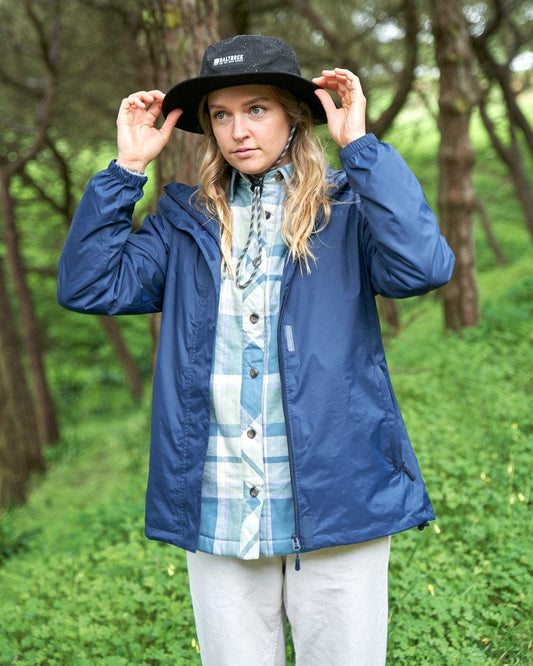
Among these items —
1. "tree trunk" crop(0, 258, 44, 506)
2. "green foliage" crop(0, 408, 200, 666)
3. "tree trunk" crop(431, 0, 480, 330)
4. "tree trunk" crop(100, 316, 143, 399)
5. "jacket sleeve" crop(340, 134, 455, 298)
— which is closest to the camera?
"jacket sleeve" crop(340, 134, 455, 298)

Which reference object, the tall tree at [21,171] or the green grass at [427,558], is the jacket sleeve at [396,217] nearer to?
the green grass at [427,558]

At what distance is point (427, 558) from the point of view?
12.4 feet

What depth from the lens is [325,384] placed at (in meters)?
2.20

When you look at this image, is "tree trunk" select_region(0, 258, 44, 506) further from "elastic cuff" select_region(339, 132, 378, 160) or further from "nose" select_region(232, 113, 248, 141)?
"elastic cuff" select_region(339, 132, 378, 160)

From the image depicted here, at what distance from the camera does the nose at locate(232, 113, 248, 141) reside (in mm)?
2312

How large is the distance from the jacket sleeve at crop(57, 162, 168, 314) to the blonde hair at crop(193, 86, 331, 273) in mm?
264

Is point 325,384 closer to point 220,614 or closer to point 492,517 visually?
point 220,614

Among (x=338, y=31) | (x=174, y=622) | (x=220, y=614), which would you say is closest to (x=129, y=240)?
(x=220, y=614)

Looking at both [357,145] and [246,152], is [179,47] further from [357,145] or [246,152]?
[357,145]

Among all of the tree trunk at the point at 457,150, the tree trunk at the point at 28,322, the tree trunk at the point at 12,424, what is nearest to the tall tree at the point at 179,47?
the tree trunk at the point at 457,150

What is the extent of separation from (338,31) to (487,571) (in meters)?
8.74

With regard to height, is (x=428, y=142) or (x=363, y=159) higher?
(x=428, y=142)

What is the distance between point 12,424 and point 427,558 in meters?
6.14

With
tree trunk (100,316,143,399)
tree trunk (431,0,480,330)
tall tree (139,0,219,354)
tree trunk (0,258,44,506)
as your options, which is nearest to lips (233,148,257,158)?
tall tree (139,0,219,354)
